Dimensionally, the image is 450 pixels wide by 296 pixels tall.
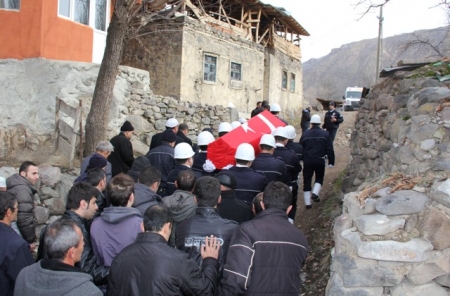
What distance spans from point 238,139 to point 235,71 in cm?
1325

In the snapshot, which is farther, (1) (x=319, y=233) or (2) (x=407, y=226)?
(1) (x=319, y=233)

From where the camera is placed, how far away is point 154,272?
8.75ft

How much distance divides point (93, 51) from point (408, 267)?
10.8 metres

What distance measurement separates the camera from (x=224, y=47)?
1808 cm

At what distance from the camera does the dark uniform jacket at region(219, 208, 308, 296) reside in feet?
9.72

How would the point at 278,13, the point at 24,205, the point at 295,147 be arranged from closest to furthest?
the point at 24,205
the point at 295,147
the point at 278,13

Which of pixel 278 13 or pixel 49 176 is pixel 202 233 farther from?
pixel 278 13

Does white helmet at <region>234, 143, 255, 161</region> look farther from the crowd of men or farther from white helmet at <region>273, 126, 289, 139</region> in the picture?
white helmet at <region>273, 126, 289, 139</region>

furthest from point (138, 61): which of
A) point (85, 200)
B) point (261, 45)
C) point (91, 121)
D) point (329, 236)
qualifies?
point (85, 200)

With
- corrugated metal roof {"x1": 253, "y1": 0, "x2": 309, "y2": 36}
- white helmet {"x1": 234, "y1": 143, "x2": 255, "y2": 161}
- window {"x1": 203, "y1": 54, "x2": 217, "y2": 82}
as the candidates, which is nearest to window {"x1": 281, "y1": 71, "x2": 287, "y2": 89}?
corrugated metal roof {"x1": 253, "y1": 0, "x2": 309, "y2": 36}

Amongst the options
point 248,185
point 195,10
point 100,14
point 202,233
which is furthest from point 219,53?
point 202,233

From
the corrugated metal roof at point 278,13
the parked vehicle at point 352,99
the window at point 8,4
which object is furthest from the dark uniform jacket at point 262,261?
the parked vehicle at point 352,99

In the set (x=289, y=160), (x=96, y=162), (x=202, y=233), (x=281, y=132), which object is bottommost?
(x=202, y=233)

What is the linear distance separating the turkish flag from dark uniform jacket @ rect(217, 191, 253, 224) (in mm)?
1829
